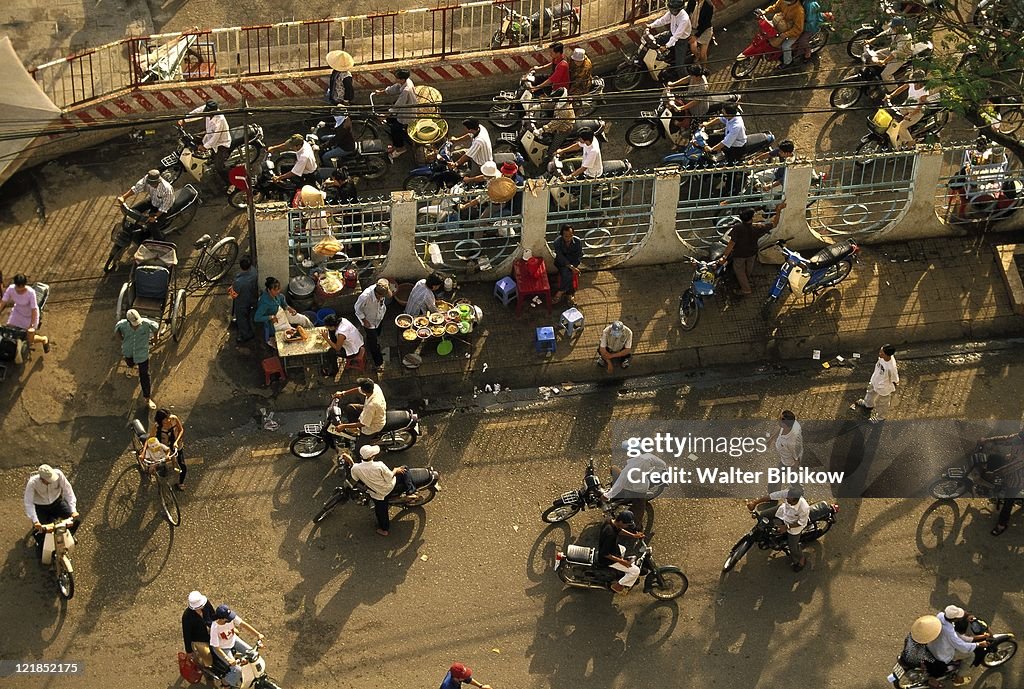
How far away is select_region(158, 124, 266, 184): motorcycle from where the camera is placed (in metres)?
25.0

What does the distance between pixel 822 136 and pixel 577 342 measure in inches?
254

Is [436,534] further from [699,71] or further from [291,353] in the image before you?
[699,71]

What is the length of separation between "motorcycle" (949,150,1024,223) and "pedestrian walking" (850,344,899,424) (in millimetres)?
3340

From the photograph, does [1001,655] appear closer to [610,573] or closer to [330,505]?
[610,573]

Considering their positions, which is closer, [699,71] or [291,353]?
[291,353]

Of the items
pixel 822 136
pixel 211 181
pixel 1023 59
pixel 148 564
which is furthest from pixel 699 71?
pixel 148 564

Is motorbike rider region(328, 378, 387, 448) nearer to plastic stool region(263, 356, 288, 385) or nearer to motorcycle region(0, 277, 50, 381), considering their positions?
plastic stool region(263, 356, 288, 385)

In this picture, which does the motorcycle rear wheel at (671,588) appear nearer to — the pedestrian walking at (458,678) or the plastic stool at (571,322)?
the pedestrian walking at (458,678)

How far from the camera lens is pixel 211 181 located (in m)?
25.4

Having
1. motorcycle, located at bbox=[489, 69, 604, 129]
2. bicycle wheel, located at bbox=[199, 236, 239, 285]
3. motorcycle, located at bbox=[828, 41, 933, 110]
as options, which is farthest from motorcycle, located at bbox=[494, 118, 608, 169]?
bicycle wheel, located at bbox=[199, 236, 239, 285]

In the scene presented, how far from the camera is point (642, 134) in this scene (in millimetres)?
25969

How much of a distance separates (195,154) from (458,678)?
35.6 ft

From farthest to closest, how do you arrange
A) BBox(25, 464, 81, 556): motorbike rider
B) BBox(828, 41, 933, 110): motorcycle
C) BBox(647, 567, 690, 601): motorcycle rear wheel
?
BBox(828, 41, 933, 110): motorcycle, BBox(647, 567, 690, 601): motorcycle rear wheel, BBox(25, 464, 81, 556): motorbike rider

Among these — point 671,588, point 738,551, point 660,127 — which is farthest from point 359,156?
point 738,551
